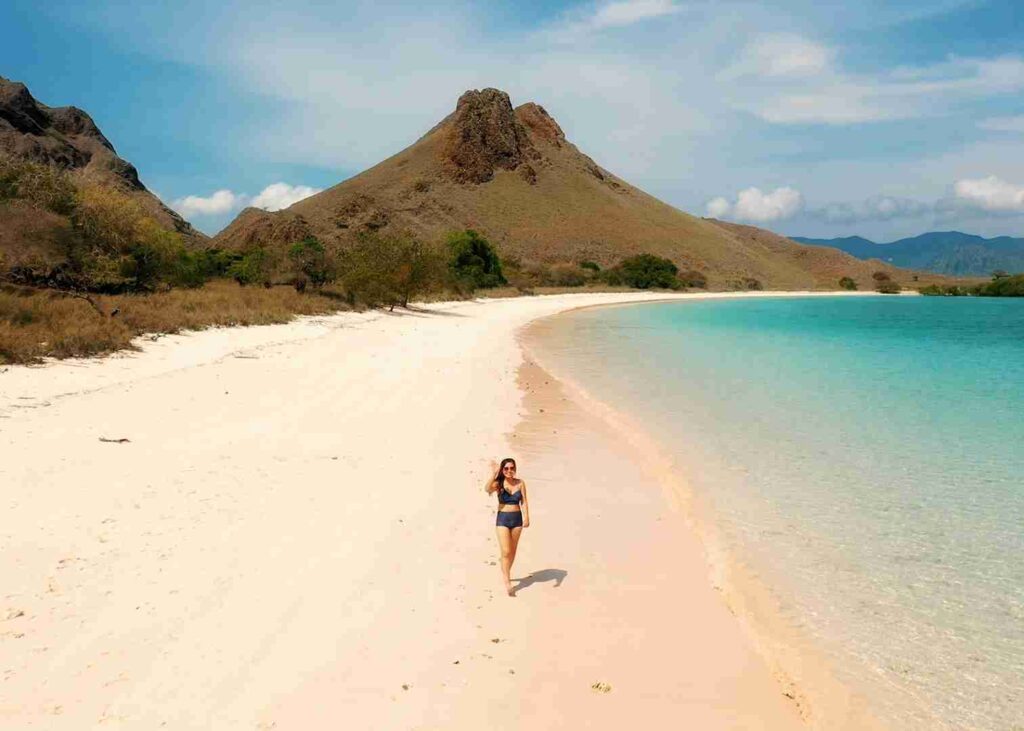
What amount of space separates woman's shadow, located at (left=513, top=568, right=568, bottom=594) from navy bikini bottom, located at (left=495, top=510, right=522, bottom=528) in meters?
0.48

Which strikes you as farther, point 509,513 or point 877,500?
point 877,500

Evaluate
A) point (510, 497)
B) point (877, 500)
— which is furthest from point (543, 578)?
point (877, 500)

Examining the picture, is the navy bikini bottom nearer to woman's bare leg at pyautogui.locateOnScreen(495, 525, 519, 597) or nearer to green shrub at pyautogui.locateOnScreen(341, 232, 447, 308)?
woman's bare leg at pyautogui.locateOnScreen(495, 525, 519, 597)

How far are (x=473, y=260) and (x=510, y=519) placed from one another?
195ft

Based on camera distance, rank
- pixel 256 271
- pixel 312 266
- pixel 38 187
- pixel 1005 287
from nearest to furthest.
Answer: pixel 38 187, pixel 256 271, pixel 312 266, pixel 1005 287

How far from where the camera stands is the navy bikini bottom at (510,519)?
5.87 meters

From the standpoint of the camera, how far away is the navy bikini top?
234 inches

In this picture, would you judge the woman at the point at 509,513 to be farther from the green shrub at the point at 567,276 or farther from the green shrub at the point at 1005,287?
the green shrub at the point at 1005,287

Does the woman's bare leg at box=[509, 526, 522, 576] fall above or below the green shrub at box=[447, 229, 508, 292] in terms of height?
below

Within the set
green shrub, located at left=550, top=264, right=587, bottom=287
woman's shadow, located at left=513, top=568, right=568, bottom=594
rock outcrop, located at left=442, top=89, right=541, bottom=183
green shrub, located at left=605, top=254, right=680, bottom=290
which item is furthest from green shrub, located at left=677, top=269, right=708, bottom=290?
woman's shadow, located at left=513, top=568, right=568, bottom=594

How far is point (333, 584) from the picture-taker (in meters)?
5.54

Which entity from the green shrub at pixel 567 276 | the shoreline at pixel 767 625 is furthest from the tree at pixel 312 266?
the green shrub at pixel 567 276

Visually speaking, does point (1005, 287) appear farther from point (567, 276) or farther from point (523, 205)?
point (523, 205)

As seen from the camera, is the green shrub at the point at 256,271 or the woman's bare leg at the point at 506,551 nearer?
the woman's bare leg at the point at 506,551
